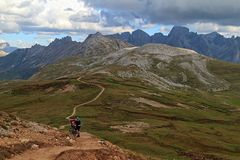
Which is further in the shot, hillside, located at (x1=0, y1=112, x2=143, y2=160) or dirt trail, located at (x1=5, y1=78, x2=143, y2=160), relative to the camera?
hillside, located at (x1=0, y1=112, x2=143, y2=160)

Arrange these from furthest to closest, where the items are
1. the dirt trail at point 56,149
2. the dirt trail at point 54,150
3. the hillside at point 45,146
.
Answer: the hillside at point 45,146 < the dirt trail at point 56,149 < the dirt trail at point 54,150

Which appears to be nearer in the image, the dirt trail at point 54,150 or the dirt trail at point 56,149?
the dirt trail at point 54,150

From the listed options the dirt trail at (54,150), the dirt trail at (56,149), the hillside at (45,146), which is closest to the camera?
the dirt trail at (54,150)

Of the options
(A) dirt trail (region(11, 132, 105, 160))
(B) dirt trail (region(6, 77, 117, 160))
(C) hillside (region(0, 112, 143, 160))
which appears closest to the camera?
(A) dirt trail (region(11, 132, 105, 160))

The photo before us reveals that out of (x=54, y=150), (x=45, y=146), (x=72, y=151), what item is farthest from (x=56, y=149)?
(x=72, y=151)

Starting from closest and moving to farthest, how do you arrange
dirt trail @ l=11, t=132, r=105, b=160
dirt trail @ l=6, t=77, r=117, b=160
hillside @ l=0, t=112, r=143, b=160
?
1. dirt trail @ l=11, t=132, r=105, b=160
2. dirt trail @ l=6, t=77, r=117, b=160
3. hillside @ l=0, t=112, r=143, b=160

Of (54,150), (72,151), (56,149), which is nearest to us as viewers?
(72,151)

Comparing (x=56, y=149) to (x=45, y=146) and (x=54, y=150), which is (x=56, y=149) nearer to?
(x=54, y=150)

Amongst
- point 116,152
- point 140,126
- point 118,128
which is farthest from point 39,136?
point 140,126

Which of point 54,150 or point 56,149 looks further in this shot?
point 56,149

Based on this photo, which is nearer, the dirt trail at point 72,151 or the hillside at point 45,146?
the dirt trail at point 72,151

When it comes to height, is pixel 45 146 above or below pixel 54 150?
below

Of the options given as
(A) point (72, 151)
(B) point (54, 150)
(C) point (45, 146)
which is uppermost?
(A) point (72, 151)

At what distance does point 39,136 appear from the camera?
59.8 metres
